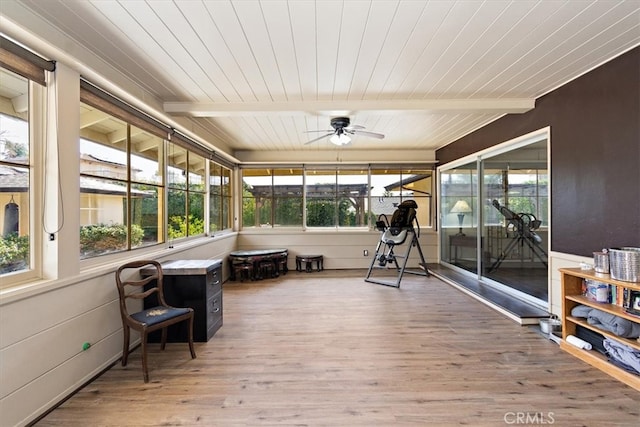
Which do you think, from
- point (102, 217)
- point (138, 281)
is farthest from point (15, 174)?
point (138, 281)

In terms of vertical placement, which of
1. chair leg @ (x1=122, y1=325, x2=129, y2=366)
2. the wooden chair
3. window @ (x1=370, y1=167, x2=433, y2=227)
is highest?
window @ (x1=370, y1=167, x2=433, y2=227)

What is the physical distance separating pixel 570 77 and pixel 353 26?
252 cm

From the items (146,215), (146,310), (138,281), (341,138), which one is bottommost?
(146,310)

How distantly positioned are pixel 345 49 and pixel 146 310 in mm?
2907

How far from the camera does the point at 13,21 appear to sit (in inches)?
68.2

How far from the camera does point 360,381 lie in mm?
2354

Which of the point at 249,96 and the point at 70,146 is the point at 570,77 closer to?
the point at 249,96

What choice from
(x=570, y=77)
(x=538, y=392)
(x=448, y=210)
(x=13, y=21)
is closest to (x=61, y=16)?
(x=13, y=21)

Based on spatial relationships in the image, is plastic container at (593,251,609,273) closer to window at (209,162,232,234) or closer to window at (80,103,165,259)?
window at (80,103,165,259)

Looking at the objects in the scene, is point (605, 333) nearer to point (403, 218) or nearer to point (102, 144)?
point (403, 218)

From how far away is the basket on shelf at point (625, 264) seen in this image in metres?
2.27

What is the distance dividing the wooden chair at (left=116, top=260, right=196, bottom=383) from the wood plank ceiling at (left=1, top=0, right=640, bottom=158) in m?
1.88

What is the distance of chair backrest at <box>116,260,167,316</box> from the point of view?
2.57 meters

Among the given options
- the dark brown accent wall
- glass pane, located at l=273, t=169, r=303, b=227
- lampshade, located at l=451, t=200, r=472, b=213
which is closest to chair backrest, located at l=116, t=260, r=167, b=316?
glass pane, located at l=273, t=169, r=303, b=227
